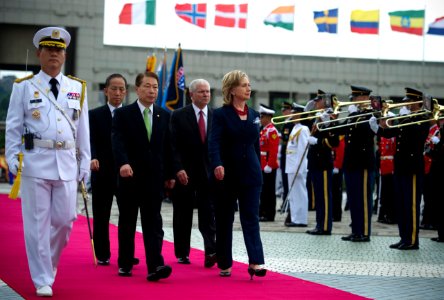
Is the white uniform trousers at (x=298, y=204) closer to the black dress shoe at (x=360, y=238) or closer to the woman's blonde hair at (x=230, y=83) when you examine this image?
the black dress shoe at (x=360, y=238)

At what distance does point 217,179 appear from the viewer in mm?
8891

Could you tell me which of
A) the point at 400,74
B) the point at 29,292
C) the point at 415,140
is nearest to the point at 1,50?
the point at 400,74

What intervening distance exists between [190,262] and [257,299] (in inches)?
108

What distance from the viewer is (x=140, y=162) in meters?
8.71

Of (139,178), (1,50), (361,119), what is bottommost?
(139,178)

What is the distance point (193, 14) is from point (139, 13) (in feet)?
7.94

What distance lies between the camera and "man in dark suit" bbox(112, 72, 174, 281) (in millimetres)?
8586

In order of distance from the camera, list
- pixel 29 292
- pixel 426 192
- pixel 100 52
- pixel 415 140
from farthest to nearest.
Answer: pixel 100 52 < pixel 426 192 < pixel 415 140 < pixel 29 292

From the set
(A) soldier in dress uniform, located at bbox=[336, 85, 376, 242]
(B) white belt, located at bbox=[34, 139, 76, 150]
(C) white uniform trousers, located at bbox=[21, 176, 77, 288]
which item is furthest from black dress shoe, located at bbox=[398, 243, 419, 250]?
(B) white belt, located at bbox=[34, 139, 76, 150]

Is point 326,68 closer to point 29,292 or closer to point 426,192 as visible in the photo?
point 426,192

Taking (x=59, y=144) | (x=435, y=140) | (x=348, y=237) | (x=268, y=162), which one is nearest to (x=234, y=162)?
(x=59, y=144)

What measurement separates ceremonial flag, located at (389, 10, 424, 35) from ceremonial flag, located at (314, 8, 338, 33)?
229cm

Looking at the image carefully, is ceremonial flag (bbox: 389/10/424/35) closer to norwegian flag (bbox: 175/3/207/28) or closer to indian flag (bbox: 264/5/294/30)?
indian flag (bbox: 264/5/294/30)

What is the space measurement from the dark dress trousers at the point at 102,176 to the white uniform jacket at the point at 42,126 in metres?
2.06
